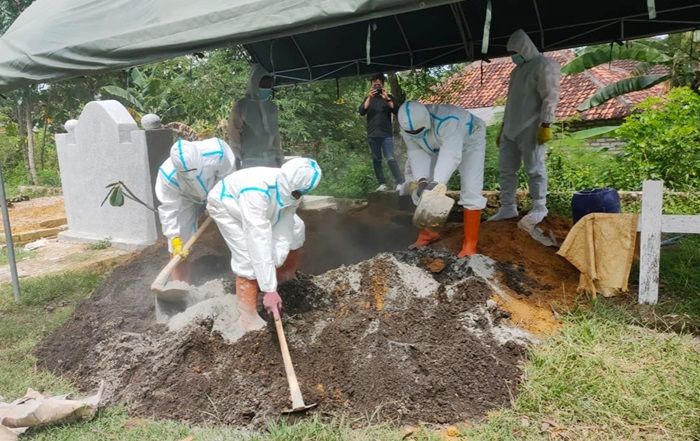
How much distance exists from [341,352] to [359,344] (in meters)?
0.12

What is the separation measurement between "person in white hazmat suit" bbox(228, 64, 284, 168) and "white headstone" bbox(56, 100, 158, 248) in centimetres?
116

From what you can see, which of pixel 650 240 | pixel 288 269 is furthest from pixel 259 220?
pixel 650 240

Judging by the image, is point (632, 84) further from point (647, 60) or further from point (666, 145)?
point (666, 145)

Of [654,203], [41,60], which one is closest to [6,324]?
[41,60]

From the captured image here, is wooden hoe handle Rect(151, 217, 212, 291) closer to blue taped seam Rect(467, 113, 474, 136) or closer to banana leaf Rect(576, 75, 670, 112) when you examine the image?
blue taped seam Rect(467, 113, 474, 136)

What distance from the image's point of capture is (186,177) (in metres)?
3.70

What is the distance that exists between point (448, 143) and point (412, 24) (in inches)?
101

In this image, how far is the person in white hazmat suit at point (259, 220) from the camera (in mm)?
2988

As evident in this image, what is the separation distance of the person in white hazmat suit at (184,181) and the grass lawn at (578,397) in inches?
48.0

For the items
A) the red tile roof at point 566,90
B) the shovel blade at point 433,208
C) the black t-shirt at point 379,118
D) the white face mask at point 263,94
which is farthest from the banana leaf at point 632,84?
the shovel blade at point 433,208

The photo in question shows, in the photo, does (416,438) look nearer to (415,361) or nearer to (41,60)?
(415,361)

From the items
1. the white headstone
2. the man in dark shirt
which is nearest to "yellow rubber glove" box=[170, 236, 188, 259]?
the white headstone

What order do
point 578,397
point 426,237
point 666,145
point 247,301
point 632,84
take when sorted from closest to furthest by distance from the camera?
point 578,397
point 247,301
point 426,237
point 666,145
point 632,84

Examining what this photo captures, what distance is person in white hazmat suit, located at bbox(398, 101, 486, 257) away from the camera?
12.4 ft
